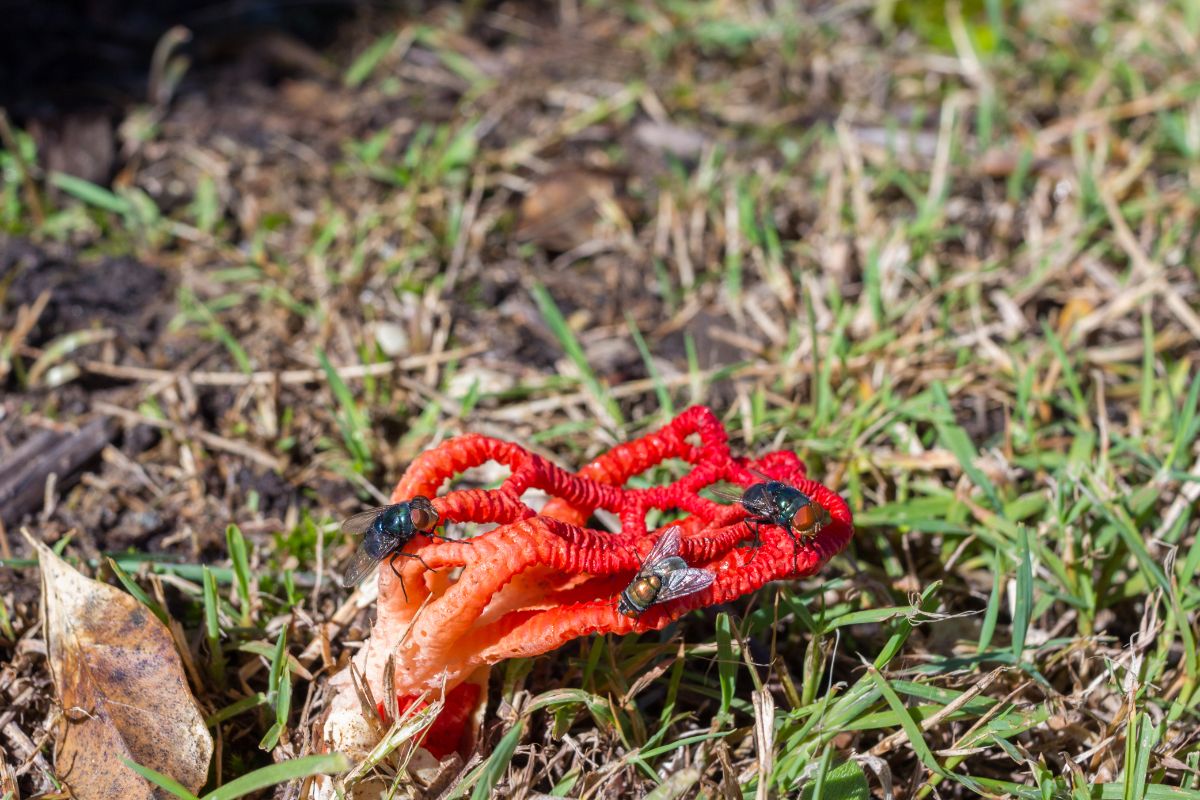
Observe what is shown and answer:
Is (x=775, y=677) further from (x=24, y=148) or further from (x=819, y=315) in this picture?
(x=24, y=148)

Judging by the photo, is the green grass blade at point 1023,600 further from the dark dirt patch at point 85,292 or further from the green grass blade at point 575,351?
the dark dirt patch at point 85,292

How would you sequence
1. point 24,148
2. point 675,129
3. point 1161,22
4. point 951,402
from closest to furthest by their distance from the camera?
point 951,402, point 24,148, point 675,129, point 1161,22

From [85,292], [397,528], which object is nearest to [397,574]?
[397,528]

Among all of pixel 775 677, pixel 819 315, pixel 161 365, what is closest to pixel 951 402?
pixel 819 315

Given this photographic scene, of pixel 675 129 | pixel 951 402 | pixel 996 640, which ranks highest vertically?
pixel 675 129

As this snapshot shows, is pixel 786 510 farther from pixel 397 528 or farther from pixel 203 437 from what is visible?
pixel 203 437

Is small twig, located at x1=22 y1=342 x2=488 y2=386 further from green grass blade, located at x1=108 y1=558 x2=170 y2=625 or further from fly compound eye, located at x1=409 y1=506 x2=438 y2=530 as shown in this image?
fly compound eye, located at x1=409 y1=506 x2=438 y2=530
